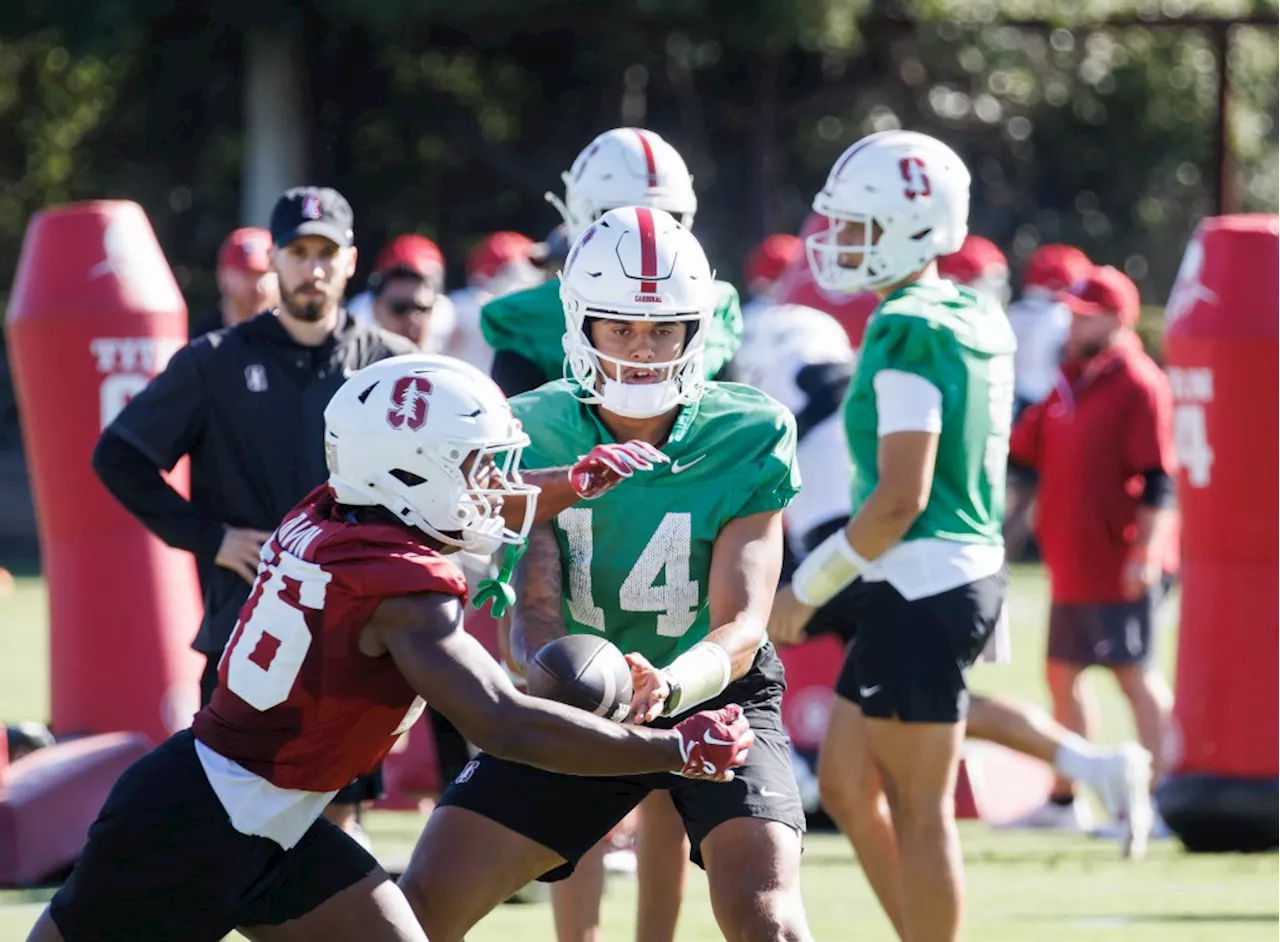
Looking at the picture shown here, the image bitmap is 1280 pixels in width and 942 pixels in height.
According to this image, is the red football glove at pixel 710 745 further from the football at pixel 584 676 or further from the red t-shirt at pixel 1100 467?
the red t-shirt at pixel 1100 467

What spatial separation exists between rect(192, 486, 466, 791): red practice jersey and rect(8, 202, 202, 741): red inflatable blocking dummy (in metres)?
3.91

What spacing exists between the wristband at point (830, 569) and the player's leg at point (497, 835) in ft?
3.66

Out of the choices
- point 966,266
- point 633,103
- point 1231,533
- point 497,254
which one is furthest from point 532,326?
point 633,103

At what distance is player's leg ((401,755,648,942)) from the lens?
14.4 feet

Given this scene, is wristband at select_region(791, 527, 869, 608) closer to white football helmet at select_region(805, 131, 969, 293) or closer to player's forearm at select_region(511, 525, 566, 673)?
white football helmet at select_region(805, 131, 969, 293)

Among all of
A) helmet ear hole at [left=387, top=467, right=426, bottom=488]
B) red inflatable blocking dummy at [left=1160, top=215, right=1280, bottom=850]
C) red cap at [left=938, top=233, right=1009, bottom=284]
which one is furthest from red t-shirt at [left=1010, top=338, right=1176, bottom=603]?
helmet ear hole at [left=387, top=467, right=426, bottom=488]

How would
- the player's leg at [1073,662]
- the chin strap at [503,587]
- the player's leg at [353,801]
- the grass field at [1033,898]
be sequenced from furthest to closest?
the player's leg at [1073,662]
the grass field at [1033,898]
the player's leg at [353,801]
the chin strap at [503,587]

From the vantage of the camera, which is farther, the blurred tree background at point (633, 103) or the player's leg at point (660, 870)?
the blurred tree background at point (633, 103)

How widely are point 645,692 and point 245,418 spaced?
2140 millimetres

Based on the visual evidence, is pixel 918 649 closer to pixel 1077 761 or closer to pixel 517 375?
pixel 517 375

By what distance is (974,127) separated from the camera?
70.6ft

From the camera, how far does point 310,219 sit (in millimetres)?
6145

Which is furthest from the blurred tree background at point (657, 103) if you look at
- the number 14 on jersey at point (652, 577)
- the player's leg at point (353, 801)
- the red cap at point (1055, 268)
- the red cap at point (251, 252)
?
the number 14 on jersey at point (652, 577)

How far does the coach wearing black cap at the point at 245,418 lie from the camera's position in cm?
604
